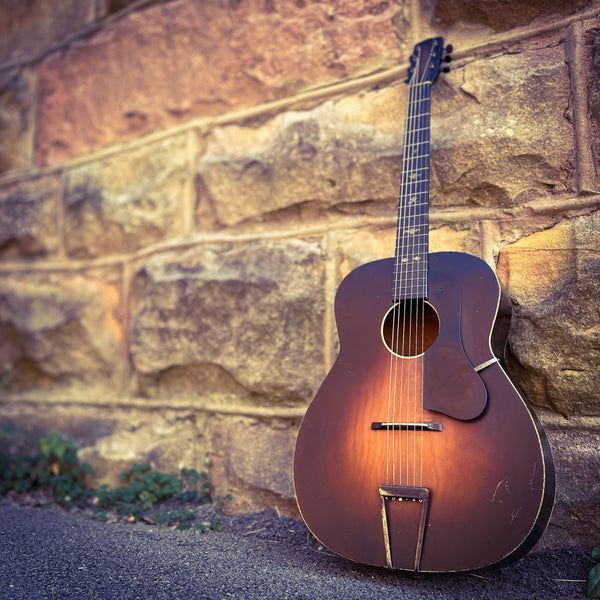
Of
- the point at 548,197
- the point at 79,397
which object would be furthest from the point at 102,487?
the point at 548,197

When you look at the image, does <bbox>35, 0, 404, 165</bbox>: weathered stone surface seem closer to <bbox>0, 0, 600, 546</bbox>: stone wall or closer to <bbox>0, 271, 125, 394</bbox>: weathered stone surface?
<bbox>0, 0, 600, 546</bbox>: stone wall

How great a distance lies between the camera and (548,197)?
1.62 m

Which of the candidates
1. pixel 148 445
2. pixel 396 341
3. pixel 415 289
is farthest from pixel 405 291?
pixel 148 445

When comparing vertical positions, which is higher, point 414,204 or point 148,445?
point 414,204

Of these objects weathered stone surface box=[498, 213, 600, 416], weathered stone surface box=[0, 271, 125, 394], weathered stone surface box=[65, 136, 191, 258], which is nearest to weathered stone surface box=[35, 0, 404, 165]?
weathered stone surface box=[65, 136, 191, 258]

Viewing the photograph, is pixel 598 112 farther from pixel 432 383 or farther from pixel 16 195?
pixel 16 195

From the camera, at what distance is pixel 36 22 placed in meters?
2.76

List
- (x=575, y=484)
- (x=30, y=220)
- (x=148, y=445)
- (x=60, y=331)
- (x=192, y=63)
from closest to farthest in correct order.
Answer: (x=575, y=484) → (x=148, y=445) → (x=192, y=63) → (x=60, y=331) → (x=30, y=220)

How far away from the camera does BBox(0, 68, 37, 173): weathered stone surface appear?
2.70 metres

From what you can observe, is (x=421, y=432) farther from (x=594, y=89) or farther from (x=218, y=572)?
(x=594, y=89)

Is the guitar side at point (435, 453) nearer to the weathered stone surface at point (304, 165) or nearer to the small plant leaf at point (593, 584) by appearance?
the small plant leaf at point (593, 584)

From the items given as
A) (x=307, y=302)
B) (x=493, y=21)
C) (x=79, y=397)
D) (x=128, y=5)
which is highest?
(x=128, y=5)

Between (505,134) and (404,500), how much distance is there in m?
1.08

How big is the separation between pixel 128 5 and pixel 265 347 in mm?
1661
